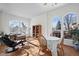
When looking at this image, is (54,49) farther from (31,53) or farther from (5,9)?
(5,9)

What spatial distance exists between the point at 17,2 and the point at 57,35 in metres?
0.94

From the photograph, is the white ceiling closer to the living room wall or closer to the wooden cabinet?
the living room wall

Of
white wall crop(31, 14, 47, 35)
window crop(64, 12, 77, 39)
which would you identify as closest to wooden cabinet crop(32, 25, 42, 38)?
white wall crop(31, 14, 47, 35)

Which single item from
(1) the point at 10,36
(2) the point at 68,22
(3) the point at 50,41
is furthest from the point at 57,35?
(1) the point at 10,36

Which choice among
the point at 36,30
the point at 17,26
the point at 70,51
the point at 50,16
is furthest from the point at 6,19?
the point at 70,51

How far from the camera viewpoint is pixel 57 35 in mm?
2053

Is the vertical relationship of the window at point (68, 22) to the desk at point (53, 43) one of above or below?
above

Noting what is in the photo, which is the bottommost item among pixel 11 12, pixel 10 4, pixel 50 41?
pixel 50 41

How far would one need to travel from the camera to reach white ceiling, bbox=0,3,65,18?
2035mm

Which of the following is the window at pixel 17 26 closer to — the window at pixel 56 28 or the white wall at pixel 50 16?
the white wall at pixel 50 16

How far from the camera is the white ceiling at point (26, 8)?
2.04 meters

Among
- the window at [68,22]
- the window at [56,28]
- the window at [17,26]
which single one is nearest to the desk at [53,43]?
the window at [56,28]

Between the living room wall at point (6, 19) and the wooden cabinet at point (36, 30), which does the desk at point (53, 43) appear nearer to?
the wooden cabinet at point (36, 30)

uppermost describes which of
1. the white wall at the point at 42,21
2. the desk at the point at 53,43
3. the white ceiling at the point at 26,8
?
the white ceiling at the point at 26,8
